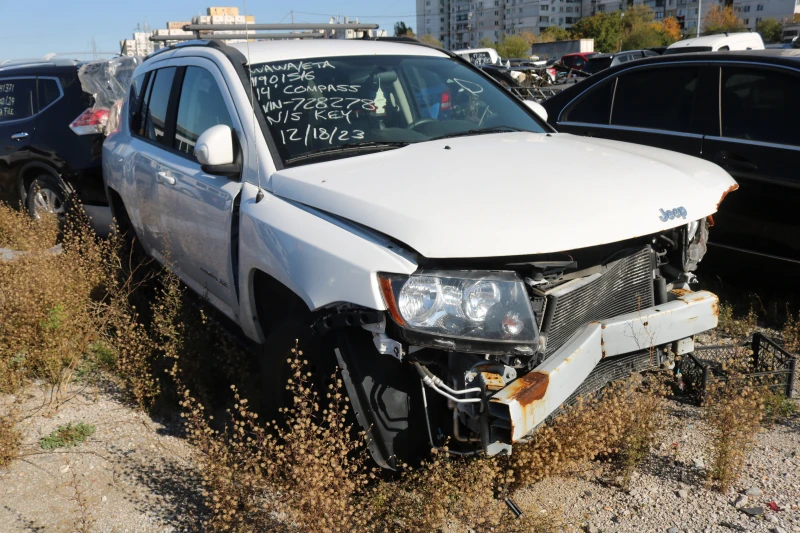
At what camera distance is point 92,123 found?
7449 millimetres

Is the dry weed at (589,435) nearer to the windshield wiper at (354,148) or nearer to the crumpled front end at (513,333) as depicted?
the crumpled front end at (513,333)

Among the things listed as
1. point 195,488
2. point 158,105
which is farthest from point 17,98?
point 195,488

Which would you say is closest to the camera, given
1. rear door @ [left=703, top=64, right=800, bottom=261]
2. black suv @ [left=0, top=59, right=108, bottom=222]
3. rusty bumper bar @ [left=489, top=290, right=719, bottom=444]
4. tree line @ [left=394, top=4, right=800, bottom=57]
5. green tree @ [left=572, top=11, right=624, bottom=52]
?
rusty bumper bar @ [left=489, top=290, right=719, bottom=444]

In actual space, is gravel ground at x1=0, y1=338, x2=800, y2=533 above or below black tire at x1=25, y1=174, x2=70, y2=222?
below

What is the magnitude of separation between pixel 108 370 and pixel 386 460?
2.38m

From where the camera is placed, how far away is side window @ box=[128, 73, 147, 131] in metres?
5.50

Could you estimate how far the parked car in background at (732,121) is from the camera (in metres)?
4.73

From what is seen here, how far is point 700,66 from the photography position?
546 cm

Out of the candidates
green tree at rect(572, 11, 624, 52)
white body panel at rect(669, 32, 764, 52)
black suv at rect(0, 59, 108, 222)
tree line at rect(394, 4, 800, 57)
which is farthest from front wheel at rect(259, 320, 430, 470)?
green tree at rect(572, 11, 624, 52)

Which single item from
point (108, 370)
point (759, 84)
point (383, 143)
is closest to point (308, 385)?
point (383, 143)

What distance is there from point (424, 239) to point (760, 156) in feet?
A: 10.5

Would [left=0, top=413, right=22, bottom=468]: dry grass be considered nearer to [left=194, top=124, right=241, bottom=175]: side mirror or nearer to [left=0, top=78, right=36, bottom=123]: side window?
[left=194, top=124, right=241, bottom=175]: side mirror

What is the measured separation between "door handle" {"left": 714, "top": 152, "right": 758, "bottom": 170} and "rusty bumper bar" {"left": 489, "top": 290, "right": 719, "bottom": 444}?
75.7 inches

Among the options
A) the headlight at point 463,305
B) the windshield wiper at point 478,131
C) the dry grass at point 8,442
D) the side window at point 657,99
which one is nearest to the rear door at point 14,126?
the dry grass at point 8,442
